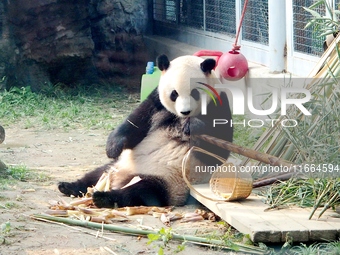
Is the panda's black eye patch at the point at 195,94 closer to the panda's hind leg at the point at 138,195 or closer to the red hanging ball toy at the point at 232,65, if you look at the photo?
the panda's hind leg at the point at 138,195

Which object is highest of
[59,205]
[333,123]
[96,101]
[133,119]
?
[333,123]

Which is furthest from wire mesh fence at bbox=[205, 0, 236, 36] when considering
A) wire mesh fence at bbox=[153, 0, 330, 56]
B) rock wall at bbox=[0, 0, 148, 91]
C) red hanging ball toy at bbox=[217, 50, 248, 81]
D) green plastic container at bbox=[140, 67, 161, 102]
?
green plastic container at bbox=[140, 67, 161, 102]

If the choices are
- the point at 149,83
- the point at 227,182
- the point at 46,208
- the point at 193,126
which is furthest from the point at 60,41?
the point at 227,182

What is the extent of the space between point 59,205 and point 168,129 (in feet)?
3.19

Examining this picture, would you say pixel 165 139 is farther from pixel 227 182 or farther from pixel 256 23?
pixel 256 23

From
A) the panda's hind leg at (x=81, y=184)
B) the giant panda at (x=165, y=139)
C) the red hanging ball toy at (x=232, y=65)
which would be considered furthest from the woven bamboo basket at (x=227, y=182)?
the red hanging ball toy at (x=232, y=65)

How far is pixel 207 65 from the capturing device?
4.65 meters

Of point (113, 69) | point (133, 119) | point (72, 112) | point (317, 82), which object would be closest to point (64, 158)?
point (133, 119)

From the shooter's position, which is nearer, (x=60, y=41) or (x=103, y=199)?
(x=103, y=199)

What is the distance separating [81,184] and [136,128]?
58cm

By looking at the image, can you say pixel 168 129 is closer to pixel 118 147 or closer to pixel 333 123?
pixel 118 147

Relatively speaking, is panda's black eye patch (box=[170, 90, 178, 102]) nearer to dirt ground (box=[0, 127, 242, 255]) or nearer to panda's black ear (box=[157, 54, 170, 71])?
Answer: panda's black ear (box=[157, 54, 170, 71])

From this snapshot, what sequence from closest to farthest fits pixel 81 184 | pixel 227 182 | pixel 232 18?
1. pixel 227 182
2. pixel 81 184
3. pixel 232 18

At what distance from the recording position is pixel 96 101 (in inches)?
347
